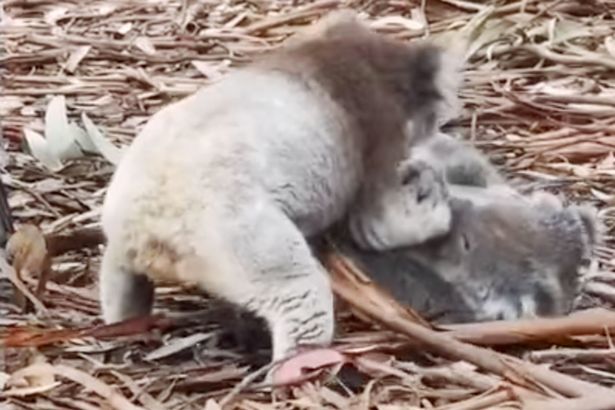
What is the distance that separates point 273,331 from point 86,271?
0.15 meters

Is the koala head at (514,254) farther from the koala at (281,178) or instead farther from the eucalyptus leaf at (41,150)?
the eucalyptus leaf at (41,150)

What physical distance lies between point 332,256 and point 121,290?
0.15 m

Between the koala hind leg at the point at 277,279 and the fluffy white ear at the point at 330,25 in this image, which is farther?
the fluffy white ear at the point at 330,25

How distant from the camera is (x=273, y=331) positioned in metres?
1.94

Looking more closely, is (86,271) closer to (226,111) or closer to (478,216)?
(226,111)

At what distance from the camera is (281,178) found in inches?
77.6

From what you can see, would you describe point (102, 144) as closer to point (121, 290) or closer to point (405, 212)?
point (121, 290)

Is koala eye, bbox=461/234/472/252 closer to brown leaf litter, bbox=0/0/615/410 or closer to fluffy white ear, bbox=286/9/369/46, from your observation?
brown leaf litter, bbox=0/0/615/410

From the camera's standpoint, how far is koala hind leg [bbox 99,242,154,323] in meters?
1.96

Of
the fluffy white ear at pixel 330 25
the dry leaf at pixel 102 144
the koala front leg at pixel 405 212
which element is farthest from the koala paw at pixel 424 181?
the dry leaf at pixel 102 144

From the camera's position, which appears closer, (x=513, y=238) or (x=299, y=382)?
(x=299, y=382)

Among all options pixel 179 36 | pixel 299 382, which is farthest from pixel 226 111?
pixel 299 382

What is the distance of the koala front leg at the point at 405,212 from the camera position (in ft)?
6.51

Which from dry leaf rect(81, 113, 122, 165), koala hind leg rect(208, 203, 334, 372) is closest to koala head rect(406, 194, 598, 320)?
koala hind leg rect(208, 203, 334, 372)
